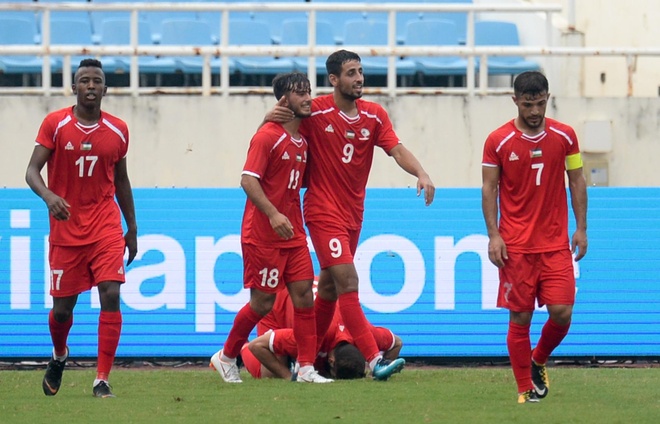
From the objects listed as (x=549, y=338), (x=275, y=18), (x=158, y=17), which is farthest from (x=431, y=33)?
(x=549, y=338)

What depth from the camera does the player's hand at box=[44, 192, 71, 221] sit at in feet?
27.9

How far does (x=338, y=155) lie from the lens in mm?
9797

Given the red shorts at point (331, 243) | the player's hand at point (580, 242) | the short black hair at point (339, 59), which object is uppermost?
the short black hair at point (339, 59)

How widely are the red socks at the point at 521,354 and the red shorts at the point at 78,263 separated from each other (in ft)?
8.86

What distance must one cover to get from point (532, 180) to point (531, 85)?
642 mm

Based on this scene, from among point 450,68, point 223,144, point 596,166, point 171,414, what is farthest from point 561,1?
point 171,414

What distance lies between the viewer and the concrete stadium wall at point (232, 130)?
1418 cm

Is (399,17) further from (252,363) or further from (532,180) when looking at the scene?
(532,180)

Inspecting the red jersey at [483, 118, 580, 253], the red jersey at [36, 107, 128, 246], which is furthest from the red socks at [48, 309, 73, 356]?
the red jersey at [483, 118, 580, 253]

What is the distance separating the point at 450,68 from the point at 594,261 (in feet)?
16.6

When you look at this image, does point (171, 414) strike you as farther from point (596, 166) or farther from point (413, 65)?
point (413, 65)

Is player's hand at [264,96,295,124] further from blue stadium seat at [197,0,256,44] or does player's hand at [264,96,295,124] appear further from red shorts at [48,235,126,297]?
blue stadium seat at [197,0,256,44]

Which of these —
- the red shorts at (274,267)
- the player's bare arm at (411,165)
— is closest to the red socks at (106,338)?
the red shorts at (274,267)

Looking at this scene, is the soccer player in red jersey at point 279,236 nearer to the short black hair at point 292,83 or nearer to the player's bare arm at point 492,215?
the short black hair at point 292,83
